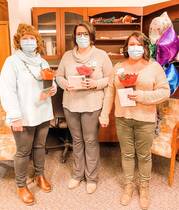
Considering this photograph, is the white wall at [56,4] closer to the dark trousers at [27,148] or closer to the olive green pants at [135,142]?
the dark trousers at [27,148]

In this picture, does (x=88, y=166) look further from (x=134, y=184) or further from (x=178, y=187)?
(x=178, y=187)

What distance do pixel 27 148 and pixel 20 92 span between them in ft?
1.48

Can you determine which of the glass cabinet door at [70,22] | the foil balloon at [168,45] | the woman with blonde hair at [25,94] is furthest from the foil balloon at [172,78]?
the glass cabinet door at [70,22]

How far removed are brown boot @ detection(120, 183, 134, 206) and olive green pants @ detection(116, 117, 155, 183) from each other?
5 cm

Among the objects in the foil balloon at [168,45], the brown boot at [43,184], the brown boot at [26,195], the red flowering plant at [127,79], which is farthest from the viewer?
the foil balloon at [168,45]

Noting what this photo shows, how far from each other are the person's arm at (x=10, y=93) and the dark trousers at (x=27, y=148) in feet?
0.53

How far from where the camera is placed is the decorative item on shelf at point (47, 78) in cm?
193

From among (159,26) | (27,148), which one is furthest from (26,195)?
(159,26)

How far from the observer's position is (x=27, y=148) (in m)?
2.06

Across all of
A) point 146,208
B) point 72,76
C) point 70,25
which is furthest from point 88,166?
point 70,25

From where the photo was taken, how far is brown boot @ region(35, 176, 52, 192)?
7.61 feet

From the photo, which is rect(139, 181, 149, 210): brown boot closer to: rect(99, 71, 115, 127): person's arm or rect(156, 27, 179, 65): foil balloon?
rect(99, 71, 115, 127): person's arm

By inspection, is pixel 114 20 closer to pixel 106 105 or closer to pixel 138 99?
pixel 106 105

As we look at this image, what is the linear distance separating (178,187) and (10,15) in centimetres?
268
